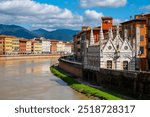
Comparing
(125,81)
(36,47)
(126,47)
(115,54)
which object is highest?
(126,47)

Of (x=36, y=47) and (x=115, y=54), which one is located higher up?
(x=115, y=54)

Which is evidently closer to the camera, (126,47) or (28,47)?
(126,47)

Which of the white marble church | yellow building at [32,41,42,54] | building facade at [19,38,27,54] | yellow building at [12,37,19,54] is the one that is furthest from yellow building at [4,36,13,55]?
the white marble church

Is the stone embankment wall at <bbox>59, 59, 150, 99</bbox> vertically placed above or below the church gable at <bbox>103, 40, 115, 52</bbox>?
below

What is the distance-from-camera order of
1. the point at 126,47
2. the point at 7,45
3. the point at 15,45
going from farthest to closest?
1. the point at 15,45
2. the point at 7,45
3. the point at 126,47

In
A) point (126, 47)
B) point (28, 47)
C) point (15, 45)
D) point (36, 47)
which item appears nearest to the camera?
point (126, 47)

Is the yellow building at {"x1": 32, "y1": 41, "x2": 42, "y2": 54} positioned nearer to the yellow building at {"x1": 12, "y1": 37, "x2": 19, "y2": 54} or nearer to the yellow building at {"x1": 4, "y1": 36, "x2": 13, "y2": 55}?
the yellow building at {"x1": 12, "y1": 37, "x2": 19, "y2": 54}

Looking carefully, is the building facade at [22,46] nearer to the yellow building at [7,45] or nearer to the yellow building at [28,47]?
the yellow building at [28,47]

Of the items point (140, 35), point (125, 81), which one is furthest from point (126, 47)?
point (140, 35)

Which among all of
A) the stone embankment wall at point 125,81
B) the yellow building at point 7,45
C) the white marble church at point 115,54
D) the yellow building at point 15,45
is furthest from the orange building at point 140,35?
the yellow building at point 15,45

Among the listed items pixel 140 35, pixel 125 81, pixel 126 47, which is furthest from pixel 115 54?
pixel 140 35

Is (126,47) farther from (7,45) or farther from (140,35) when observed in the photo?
(7,45)

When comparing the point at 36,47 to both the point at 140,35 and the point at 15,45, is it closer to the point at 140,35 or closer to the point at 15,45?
the point at 15,45

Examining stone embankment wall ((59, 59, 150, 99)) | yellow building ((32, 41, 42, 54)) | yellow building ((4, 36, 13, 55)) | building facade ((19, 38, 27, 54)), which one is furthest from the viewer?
yellow building ((32, 41, 42, 54))
